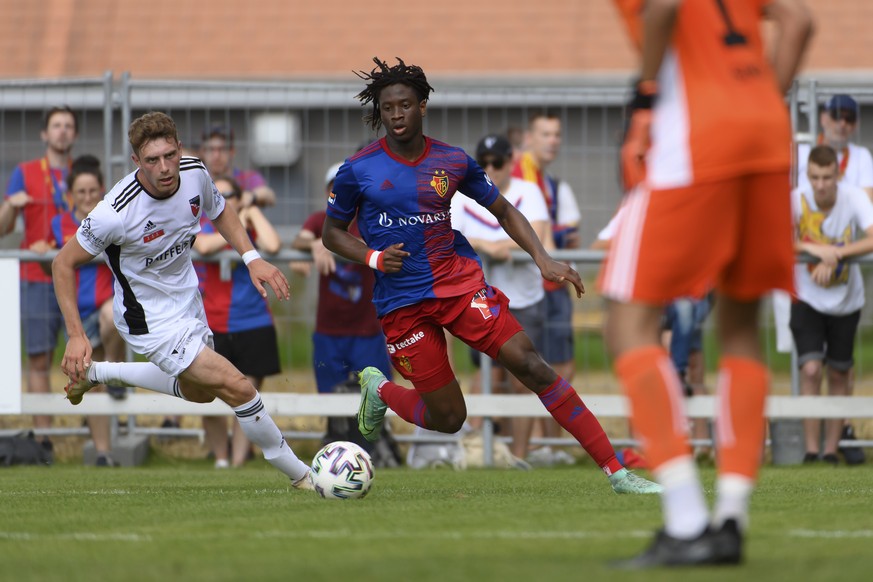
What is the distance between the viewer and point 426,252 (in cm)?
810

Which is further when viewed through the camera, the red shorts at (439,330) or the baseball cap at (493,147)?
the baseball cap at (493,147)

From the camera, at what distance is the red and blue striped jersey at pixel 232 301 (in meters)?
11.5

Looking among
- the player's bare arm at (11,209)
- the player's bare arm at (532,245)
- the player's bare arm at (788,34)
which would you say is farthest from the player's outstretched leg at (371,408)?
the player's bare arm at (11,209)

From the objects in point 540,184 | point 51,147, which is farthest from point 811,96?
point 51,147

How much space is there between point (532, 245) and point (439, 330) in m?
0.75

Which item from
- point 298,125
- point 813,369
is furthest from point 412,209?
point 298,125

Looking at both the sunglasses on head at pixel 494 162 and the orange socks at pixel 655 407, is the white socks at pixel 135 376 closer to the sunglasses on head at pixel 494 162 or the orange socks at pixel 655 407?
the sunglasses on head at pixel 494 162

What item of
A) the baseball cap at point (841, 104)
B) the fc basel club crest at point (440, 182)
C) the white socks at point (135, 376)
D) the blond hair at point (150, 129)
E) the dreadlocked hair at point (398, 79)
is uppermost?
the baseball cap at point (841, 104)

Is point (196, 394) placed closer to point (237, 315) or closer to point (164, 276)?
point (164, 276)

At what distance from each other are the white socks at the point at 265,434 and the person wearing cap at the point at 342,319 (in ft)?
11.1

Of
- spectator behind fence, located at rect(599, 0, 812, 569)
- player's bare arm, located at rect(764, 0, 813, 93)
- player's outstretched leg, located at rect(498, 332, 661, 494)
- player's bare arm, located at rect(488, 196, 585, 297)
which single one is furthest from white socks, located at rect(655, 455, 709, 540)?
player's outstretched leg, located at rect(498, 332, 661, 494)

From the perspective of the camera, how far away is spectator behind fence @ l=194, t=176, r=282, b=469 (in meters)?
11.5

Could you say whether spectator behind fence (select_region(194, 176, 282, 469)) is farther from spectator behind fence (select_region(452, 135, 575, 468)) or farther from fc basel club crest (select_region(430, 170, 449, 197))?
fc basel club crest (select_region(430, 170, 449, 197))

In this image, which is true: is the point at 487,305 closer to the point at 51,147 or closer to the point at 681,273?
the point at 681,273
